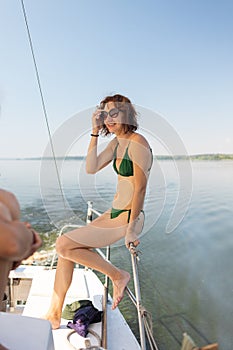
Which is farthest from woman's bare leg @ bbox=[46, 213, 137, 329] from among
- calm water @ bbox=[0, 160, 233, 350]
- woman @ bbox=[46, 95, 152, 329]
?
calm water @ bbox=[0, 160, 233, 350]

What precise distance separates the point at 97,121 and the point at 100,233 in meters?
0.63

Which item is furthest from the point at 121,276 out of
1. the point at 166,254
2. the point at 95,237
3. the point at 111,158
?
the point at 166,254

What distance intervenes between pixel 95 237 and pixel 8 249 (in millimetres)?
1218

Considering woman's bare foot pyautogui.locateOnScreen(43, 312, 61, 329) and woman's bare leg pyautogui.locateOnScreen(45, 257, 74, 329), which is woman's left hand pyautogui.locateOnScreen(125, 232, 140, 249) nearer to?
woman's bare leg pyautogui.locateOnScreen(45, 257, 74, 329)

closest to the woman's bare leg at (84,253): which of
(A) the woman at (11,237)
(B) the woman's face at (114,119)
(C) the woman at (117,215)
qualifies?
(C) the woman at (117,215)

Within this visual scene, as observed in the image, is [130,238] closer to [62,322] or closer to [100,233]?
[100,233]

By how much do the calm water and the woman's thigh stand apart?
1.01 feet

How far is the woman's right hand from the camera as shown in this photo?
1.89 meters

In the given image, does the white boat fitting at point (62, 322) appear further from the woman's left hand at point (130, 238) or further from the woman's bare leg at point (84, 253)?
the woman's left hand at point (130, 238)

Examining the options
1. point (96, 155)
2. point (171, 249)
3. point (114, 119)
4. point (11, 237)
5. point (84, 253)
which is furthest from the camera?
point (171, 249)

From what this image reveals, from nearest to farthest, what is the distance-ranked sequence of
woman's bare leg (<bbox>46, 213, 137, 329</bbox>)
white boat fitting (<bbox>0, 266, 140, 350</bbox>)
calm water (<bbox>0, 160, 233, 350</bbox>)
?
white boat fitting (<bbox>0, 266, 140, 350</bbox>)
woman's bare leg (<bbox>46, 213, 137, 329</bbox>)
calm water (<bbox>0, 160, 233, 350</bbox>)

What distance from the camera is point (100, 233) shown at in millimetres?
1754

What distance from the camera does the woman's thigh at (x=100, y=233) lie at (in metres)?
1.70

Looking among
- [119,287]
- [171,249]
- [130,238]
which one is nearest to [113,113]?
[130,238]
